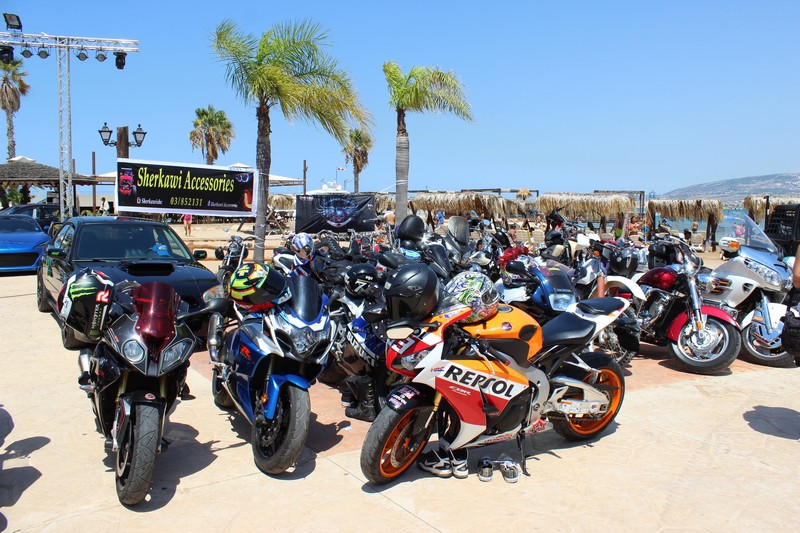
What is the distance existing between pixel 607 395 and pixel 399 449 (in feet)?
5.70

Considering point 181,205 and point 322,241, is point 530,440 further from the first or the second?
point 181,205

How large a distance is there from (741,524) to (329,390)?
144 inches

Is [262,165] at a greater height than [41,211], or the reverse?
[262,165]

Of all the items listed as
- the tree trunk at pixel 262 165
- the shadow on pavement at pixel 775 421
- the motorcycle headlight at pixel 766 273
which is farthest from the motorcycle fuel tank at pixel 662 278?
the tree trunk at pixel 262 165

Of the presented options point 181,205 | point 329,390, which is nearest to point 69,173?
point 181,205

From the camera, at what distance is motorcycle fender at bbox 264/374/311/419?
12.8 feet

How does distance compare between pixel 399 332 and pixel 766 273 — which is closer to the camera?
pixel 399 332

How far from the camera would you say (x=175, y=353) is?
376cm

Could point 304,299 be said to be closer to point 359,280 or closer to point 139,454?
point 139,454

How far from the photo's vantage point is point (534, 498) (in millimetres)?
3820

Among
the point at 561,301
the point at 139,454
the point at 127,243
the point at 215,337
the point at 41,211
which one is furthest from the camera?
the point at 41,211

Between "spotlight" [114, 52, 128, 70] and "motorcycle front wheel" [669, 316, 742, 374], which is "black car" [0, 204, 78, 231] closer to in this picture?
"spotlight" [114, 52, 128, 70]

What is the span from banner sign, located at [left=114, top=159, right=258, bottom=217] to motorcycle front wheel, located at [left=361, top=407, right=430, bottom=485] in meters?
9.98

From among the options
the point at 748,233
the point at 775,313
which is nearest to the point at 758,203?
the point at 748,233
